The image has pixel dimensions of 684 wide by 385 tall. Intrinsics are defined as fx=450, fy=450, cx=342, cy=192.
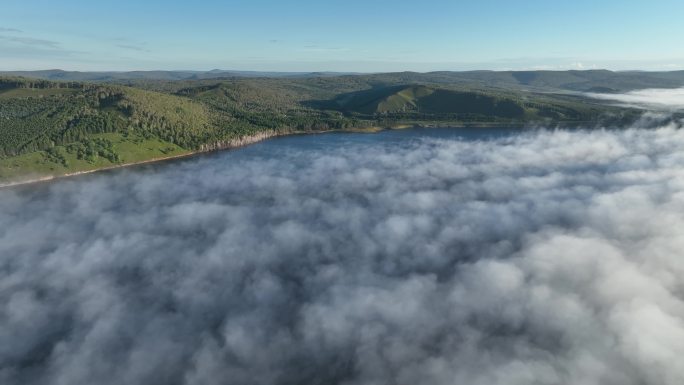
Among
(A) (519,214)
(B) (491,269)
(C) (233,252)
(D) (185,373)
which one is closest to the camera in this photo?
(D) (185,373)

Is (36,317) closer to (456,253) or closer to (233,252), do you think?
(233,252)

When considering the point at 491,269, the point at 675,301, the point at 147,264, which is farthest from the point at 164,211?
→ the point at 675,301

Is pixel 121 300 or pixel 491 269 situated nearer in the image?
pixel 121 300

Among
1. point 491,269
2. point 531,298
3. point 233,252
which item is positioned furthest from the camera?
point 233,252

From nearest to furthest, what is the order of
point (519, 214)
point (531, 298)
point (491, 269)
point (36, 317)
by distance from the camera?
point (36, 317)
point (531, 298)
point (491, 269)
point (519, 214)

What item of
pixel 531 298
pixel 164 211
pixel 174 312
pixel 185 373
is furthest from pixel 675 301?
pixel 164 211

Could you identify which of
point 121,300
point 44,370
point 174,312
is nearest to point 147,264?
point 121,300

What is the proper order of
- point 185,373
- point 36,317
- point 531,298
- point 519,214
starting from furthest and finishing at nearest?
point 519,214 < point 531,298 < point 36,317 < point 185,373

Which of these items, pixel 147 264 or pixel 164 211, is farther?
pixel 164 211

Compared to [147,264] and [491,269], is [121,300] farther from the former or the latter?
[491,269]
